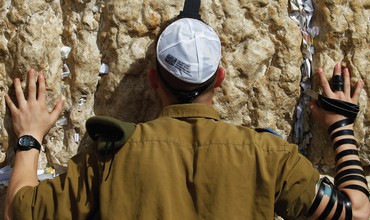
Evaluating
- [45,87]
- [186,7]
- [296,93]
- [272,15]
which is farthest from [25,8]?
[296,93]

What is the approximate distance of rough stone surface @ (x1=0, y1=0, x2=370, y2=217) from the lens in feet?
9.33

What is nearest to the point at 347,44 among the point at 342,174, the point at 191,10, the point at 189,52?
the point at 342,174

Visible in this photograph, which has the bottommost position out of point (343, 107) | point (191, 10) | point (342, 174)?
point (342, 174)

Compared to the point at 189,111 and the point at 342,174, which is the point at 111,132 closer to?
the point at 189,111

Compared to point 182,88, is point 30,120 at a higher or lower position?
lower

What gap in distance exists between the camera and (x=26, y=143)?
2.57m

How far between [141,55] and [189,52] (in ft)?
1.65

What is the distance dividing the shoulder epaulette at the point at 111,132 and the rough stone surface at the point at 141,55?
25.4 inches

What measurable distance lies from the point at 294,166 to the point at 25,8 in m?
1.53

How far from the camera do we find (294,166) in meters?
2.24

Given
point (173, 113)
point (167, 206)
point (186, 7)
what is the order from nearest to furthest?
point (167, 206)
point (173, 113)
point (186, 7)

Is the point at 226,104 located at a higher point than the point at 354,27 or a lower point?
lower

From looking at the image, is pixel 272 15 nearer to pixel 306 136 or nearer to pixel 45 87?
pixel 306 136

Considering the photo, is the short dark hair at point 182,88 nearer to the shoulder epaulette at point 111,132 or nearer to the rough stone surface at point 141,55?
the shoulder epaulette at point 111,132
